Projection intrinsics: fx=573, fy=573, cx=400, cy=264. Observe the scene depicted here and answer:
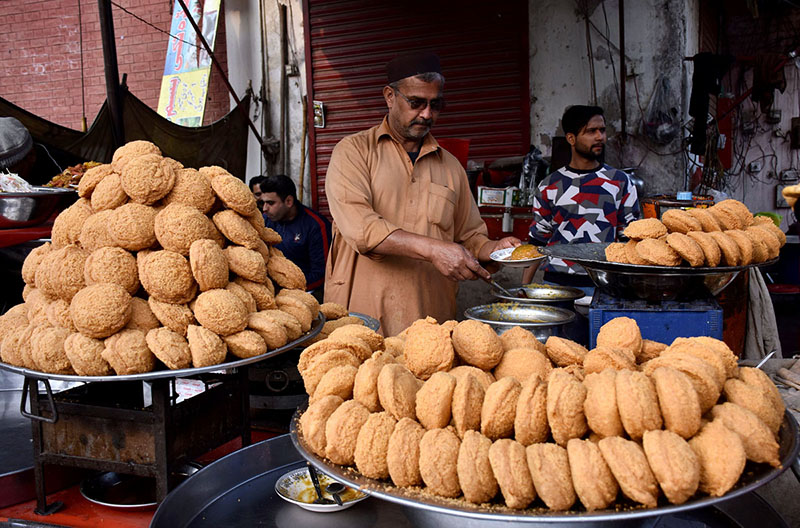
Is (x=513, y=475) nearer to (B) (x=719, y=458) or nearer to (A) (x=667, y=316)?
(B) (x=719, y=458)

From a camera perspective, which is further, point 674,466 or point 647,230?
Result: point 647,230

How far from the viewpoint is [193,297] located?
1.82 meters

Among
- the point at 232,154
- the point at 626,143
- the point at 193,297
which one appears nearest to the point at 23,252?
the point at 232,154

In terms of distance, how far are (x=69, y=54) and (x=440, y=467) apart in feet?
38.4

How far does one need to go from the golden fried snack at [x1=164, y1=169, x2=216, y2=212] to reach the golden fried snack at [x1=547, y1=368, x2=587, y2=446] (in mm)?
1319

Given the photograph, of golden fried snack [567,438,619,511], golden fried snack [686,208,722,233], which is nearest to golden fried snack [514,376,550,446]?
golden fried snack [567,438,619,511]

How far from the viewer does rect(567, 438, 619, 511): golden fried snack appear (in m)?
1.03

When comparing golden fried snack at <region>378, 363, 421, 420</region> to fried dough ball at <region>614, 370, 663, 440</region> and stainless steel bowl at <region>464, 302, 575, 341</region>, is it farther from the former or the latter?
stainless steel bowl at <region>464, 302, 575, 341</region>

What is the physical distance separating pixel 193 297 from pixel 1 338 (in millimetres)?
682

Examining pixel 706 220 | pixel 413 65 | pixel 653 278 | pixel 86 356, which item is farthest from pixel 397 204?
pixel 86 356

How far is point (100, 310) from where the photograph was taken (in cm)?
165

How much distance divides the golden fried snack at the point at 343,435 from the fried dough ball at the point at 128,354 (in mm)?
667

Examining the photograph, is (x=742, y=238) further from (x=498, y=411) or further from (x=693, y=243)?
(x=498, y=411)

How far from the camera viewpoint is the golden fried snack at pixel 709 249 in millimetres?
2312
